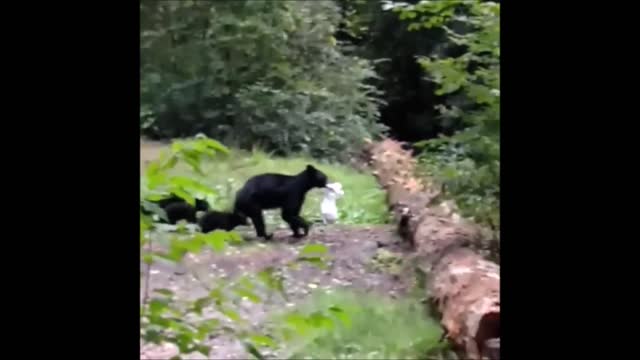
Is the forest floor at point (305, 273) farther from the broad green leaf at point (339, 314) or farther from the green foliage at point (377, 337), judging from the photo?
the broad green leaf at point (339, 314)

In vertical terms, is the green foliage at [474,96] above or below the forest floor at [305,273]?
above

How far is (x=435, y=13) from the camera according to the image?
4234 mm

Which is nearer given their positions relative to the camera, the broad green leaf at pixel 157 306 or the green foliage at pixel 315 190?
the broad green leaf at pixel 157 306

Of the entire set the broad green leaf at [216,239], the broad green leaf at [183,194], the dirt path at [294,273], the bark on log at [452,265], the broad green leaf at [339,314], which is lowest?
the dirt path at [294,273]

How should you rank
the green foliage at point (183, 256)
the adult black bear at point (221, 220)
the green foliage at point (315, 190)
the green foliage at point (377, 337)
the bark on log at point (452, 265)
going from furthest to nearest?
the green foliage at point (315, 190) → the adult black bear at point (221, 220) → the green foliage at point (377, 337) → the bark on log at point (452, 265) → the green foliage at point (183, 256)

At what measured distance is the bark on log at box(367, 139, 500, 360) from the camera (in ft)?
9.87

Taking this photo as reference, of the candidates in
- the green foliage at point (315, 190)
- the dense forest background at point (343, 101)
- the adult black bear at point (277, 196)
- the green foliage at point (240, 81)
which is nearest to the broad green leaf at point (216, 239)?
A: the dense forest background at point (343, 101)

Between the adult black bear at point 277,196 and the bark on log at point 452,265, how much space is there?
24.9 inches

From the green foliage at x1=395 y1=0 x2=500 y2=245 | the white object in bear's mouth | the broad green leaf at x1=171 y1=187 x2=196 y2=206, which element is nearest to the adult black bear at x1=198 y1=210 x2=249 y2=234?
the white object in bear's mouth

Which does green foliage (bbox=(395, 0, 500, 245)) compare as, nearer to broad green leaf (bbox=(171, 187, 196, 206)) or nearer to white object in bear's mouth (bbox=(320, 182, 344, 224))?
white object in bear's mouth (bbox=(320, 182, 344, 224))

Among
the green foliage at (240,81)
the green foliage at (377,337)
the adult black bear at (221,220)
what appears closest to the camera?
the green foliage at (377,337)

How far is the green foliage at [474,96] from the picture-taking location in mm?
4062
